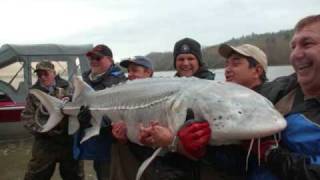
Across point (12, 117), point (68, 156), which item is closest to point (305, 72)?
point (68, 156)

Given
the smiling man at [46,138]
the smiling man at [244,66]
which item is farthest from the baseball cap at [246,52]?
the smiling man at [46,138]

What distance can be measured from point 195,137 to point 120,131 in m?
1.29

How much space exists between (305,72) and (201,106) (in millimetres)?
605

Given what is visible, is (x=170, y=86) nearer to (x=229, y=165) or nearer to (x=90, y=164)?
(x=229, y=165)

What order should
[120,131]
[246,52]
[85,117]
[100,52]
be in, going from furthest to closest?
[100,52], [85,117], [246,52], [120,131]

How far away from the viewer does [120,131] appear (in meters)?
4.12

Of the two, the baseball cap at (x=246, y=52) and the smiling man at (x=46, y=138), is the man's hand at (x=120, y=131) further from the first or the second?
the smiling man at (x=46, y=138)

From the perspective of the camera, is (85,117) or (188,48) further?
(188,48)

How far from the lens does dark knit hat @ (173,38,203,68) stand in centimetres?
548

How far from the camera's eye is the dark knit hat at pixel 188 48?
5.48 m

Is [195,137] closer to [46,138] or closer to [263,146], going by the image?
[263,146]

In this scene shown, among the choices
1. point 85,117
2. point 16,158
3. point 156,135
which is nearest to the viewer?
point 156,135

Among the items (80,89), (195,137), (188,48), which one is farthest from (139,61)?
(195,137)

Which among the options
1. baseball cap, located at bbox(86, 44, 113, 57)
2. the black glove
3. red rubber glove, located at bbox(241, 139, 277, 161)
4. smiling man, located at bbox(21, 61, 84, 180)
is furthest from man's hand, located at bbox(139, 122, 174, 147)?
smiling man, located at bbox(21, 61, 84, 180)
